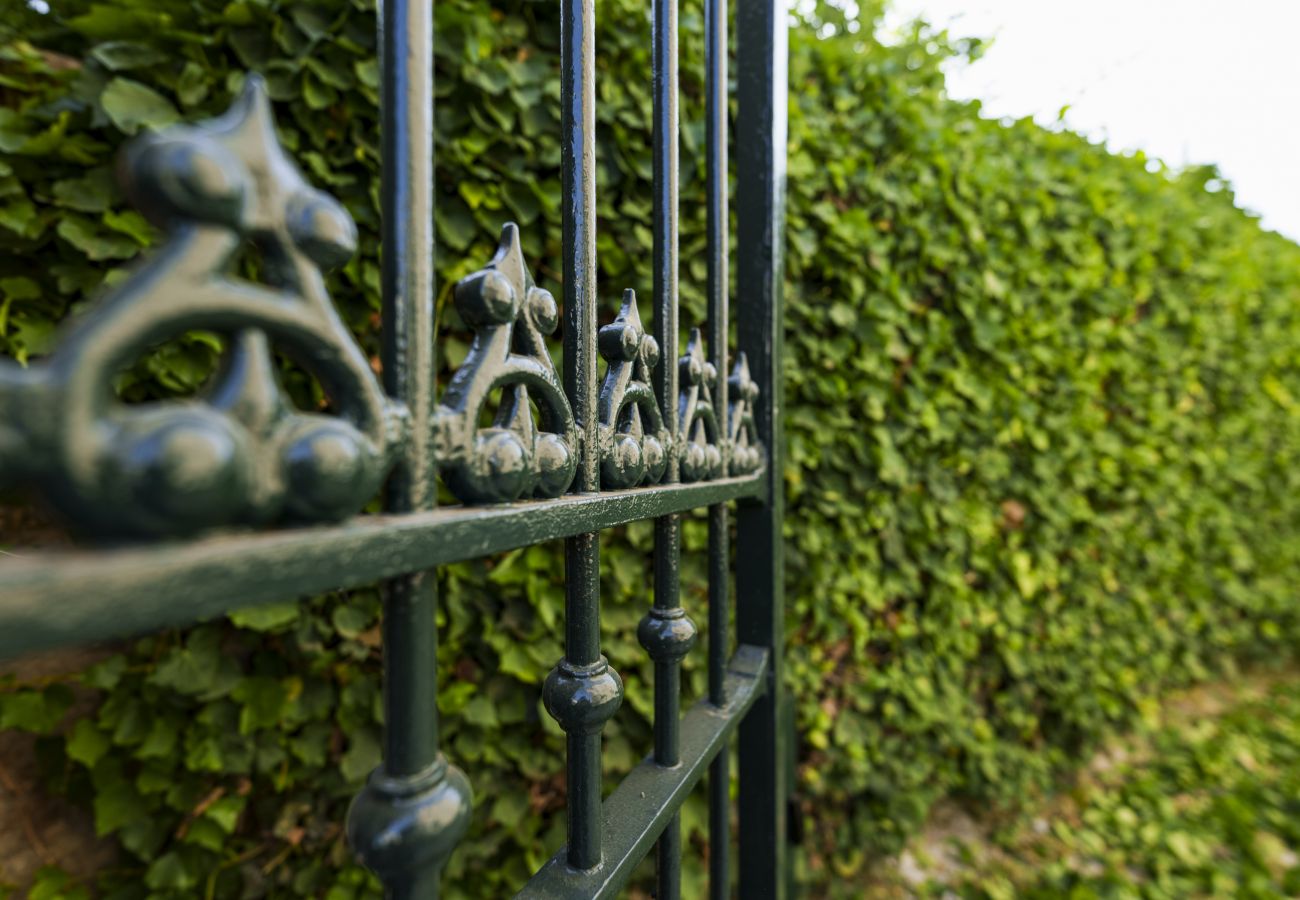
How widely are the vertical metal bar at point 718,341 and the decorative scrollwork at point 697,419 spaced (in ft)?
0.12

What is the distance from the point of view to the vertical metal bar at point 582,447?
0.54 metres

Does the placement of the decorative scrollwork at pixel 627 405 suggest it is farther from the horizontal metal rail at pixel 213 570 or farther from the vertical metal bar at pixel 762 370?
the vertical metal bar at pixel 762 370

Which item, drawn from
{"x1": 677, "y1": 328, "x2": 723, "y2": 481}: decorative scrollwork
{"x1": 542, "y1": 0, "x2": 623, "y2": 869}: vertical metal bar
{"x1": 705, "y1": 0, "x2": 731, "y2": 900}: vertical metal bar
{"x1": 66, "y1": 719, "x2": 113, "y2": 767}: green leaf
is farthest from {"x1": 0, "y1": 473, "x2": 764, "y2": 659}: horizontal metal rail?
{"x1": 66, "y1": 719, "x2": 113, "y2": 767}: green leaf

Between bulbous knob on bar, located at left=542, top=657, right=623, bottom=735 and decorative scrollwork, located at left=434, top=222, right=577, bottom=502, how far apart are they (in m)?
0.21

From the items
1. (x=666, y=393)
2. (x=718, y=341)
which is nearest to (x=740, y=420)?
(x=718, y=341)

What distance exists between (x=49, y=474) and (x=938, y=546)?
246cm

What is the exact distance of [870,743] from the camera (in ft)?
7.03

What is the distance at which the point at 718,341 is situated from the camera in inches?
34.4

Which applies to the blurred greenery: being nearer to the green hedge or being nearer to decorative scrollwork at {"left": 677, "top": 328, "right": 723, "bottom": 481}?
the green hedge

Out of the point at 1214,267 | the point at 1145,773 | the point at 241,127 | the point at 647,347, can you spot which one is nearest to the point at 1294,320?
the point at 1214,267

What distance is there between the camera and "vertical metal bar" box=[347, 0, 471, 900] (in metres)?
0.37

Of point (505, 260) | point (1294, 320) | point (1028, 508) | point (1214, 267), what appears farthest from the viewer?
point (1294, 320)

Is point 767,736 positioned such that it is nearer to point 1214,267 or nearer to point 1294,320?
point 1214,267

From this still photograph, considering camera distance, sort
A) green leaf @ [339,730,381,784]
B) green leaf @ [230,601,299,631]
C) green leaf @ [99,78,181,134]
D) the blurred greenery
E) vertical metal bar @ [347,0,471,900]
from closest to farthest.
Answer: vertical metal bar @ [347,0,471,900], green leaf @ [99,78,181,134], green leaf @ [230,601,299,631], green leaf @ [339,730,381,784], the blurred greenery
